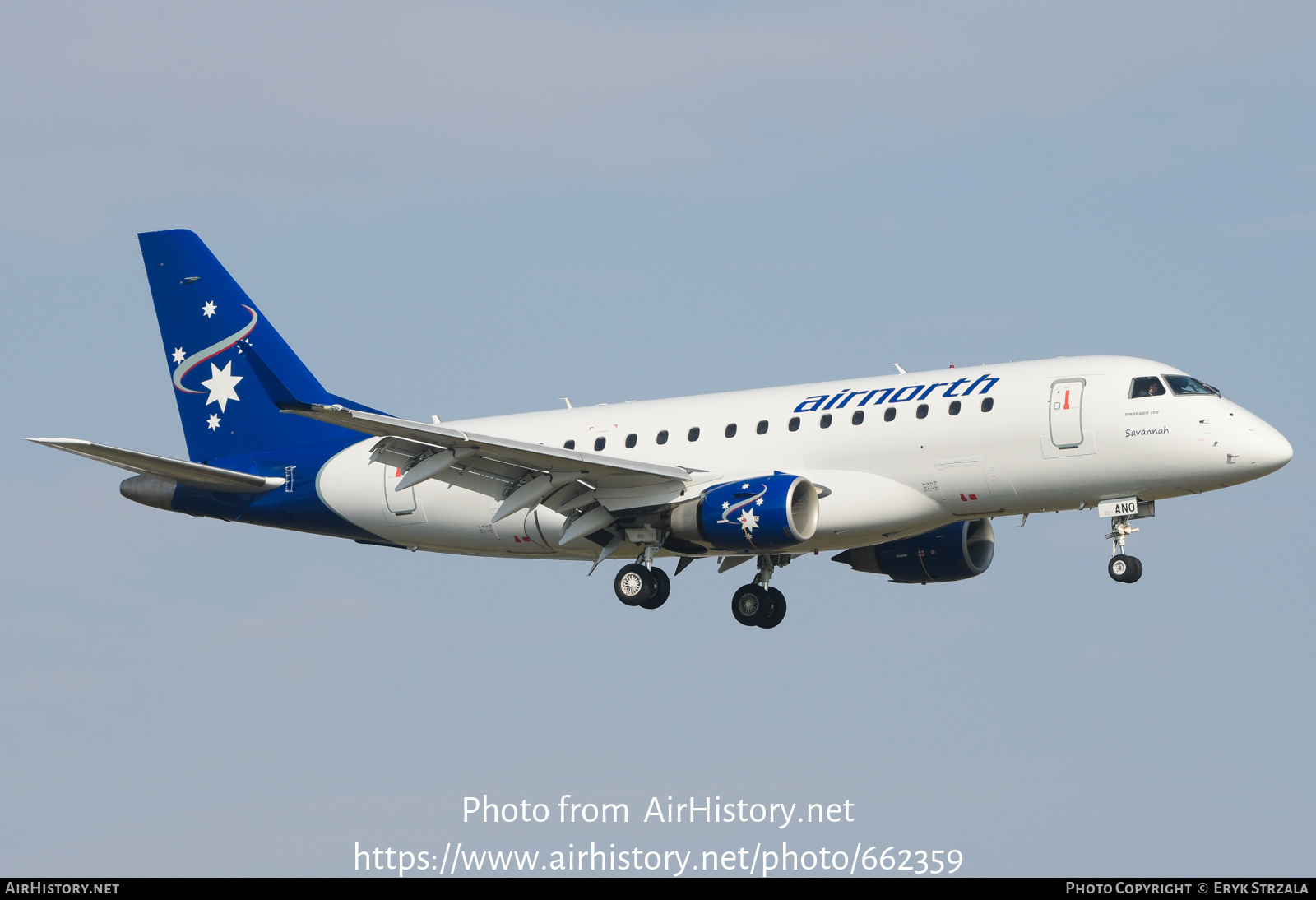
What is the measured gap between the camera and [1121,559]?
35.2 metres

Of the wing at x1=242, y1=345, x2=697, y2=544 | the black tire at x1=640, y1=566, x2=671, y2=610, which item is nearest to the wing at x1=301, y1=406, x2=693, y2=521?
the wing at x1=242, y1=345, x2=697, y2=544

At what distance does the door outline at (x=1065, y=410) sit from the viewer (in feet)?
113

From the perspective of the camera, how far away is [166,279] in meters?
44.0

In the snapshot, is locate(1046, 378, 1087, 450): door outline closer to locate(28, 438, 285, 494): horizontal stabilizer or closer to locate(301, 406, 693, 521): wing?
locate(301, 406, 693, 521): wing

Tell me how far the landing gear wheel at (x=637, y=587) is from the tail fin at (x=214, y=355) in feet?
28.7

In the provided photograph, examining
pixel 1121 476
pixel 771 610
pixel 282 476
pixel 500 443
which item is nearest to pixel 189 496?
pixel 282 476

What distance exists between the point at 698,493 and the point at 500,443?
4754 mm

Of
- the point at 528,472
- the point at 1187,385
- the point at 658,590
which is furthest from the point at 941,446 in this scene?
the point at 528,472

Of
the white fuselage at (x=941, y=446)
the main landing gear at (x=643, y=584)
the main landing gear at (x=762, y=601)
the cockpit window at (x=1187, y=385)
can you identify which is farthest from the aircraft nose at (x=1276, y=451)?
the main landing gear at (x=643, y=584)

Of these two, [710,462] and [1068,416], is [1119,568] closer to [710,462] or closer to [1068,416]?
[1068,416]

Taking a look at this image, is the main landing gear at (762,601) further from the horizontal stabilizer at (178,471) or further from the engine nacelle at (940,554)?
the horizontal stabilizer at (178,471)

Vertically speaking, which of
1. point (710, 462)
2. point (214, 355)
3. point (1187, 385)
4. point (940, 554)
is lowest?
point (940, 554)

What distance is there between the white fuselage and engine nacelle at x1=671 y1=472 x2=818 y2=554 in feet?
1.63

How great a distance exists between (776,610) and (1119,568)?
8.83 metres
